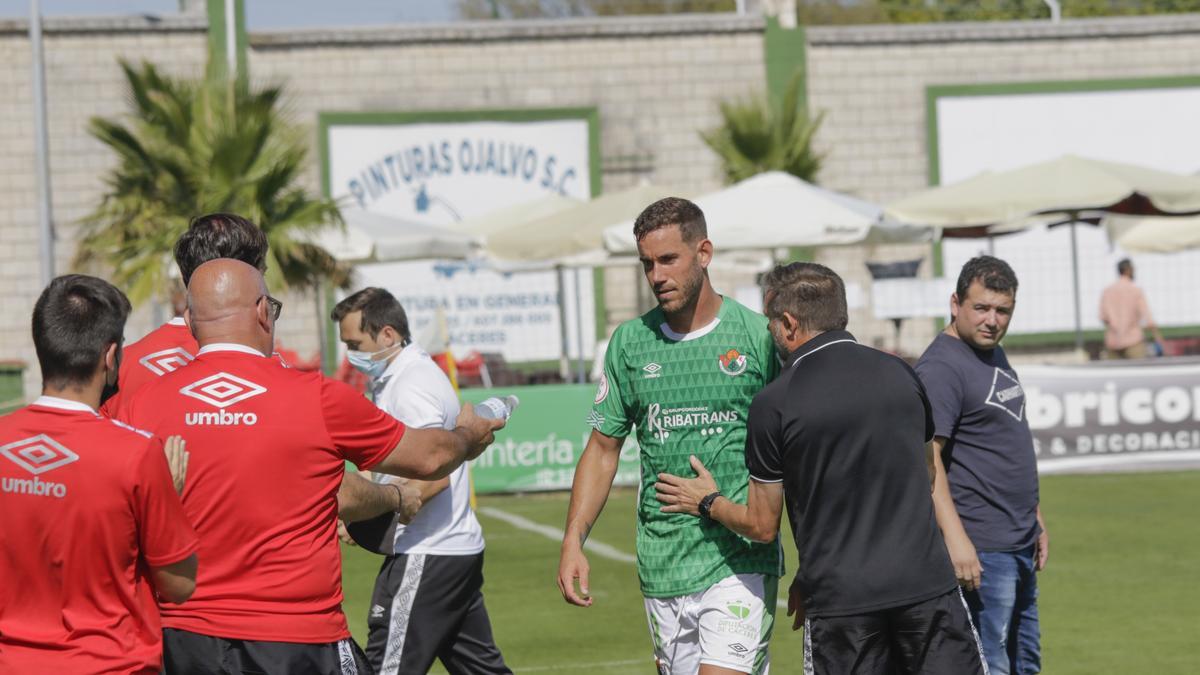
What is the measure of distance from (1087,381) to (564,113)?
1148 cm

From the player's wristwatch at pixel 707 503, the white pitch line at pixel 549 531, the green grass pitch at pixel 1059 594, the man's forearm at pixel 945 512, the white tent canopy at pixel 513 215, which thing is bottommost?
the green grass pitch at pixel 1059 594

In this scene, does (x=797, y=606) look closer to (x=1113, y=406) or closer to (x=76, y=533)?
(x=76, y=533)

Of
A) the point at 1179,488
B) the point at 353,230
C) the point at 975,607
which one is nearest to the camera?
the point at 975,607

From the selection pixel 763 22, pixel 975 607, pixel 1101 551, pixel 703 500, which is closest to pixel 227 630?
pixel 703 500

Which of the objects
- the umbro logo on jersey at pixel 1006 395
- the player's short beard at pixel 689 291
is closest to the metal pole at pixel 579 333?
the umbro logo on jersey at pixel 1006 395

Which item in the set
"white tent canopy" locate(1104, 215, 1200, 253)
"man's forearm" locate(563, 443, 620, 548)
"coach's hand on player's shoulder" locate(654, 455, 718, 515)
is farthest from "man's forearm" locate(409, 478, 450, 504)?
"white tent canopy" locate(1104, 215, 1200, 253)

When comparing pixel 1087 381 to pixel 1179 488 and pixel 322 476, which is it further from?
pixel 322 476

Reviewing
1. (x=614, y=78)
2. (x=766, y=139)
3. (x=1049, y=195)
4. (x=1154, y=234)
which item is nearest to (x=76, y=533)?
(x=1049, y=195)

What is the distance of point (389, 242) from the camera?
1919cm

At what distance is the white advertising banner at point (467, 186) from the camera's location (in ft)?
82.5

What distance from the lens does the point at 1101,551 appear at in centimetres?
1241

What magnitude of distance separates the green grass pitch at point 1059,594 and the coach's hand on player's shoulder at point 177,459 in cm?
487

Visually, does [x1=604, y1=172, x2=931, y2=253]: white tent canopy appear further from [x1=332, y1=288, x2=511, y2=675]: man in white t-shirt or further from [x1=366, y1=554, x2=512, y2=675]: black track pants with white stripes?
[x1=366, y1=554, x2=512, y2=675]: black track pants with white stripes

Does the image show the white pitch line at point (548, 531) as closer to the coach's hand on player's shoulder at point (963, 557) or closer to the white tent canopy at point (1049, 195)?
the white tent canopy at point (1049, 195)
